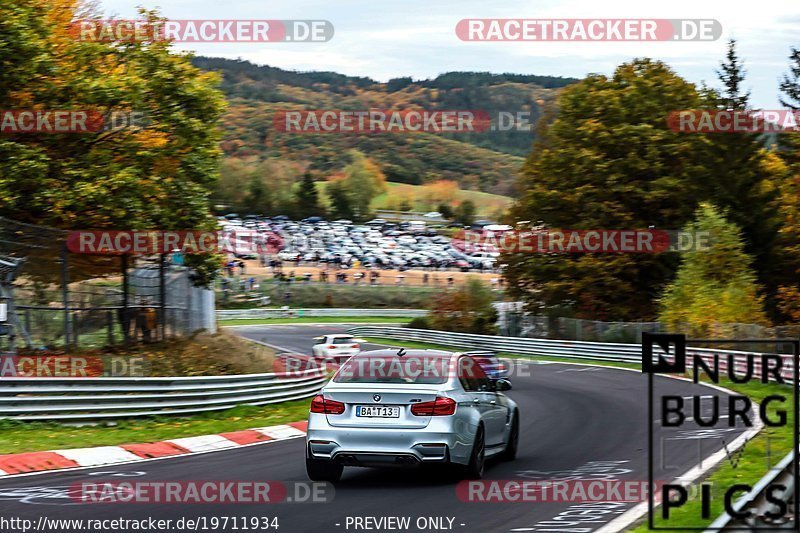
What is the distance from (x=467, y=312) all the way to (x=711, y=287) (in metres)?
14.6

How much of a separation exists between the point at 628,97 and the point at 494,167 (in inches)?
5511

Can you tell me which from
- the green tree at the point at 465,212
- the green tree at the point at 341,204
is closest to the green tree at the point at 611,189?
the green tree at the point at 341,204

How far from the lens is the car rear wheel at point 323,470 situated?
11680 millimetres

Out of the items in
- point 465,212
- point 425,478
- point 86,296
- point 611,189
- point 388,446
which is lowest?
point 425,478

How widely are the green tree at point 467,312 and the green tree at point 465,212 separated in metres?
92.5

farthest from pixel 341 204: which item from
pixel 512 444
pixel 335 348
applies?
pixel 512 444

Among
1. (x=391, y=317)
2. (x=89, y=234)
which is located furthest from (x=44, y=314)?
(x=391, y=317)

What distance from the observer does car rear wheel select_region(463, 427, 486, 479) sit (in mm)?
11812

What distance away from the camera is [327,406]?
38.3 ft

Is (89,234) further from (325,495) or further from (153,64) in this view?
(325,495)

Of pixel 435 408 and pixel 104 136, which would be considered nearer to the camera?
pixel 435 408

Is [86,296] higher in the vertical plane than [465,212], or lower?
lower

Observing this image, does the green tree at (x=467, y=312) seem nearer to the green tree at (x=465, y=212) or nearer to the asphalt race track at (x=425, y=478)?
the asphalt race track at (x=425, y=478)

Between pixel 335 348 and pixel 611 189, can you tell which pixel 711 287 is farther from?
pixel 335 348
